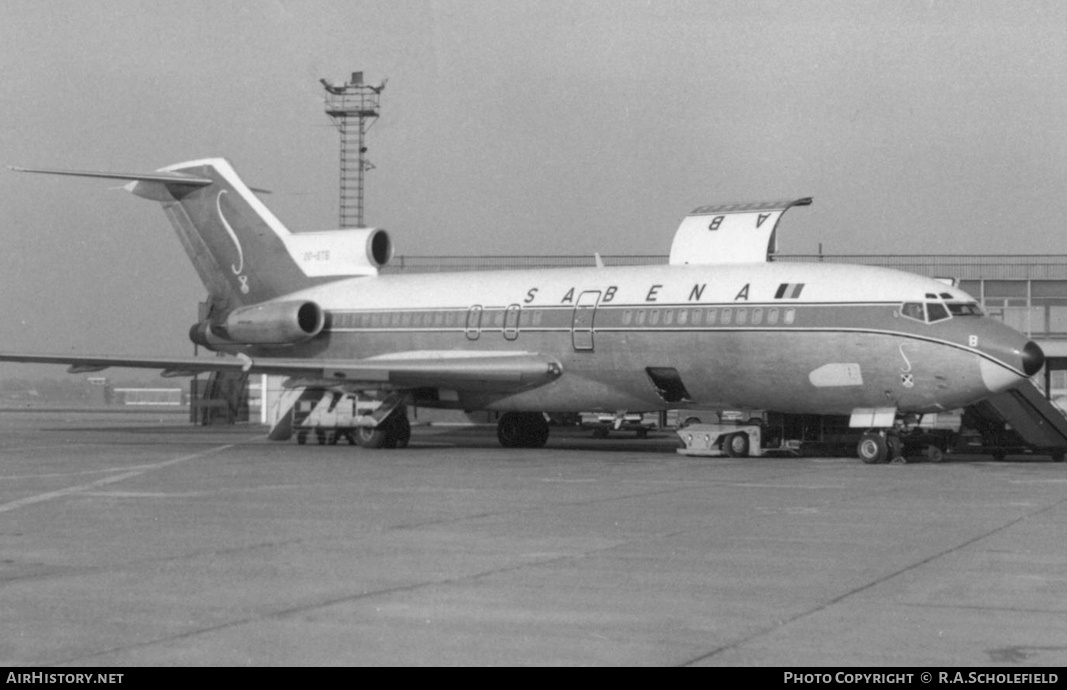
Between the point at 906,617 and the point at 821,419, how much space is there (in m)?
21.1

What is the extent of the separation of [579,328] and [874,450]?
690 cm

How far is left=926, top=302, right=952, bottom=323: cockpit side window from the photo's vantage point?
24.8 m

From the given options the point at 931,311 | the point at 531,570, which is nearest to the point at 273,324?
the point at 931,311

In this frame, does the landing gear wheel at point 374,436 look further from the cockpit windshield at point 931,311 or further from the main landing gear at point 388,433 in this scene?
the cockpit windshield at point 931,311

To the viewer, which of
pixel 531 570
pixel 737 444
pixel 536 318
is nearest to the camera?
pixel 531 570

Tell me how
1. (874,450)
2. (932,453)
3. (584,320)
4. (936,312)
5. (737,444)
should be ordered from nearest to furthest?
(936,312)
(874,450)
(932,453)
(737,444)
(584,320)

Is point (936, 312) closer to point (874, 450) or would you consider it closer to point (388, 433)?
point (874, 450)

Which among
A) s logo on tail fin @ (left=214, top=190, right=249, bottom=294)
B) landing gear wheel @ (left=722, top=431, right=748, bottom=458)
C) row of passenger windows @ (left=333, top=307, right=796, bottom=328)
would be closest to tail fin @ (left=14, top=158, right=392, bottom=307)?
s logo on tail fin @ (left=214, top=190, right=249, bottom=294)

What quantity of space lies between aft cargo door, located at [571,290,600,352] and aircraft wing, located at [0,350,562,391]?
32.6 inches

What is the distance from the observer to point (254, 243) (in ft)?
116

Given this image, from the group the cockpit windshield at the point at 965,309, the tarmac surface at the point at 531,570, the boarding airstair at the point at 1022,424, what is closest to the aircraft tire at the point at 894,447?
the cockpit windshield at the point at 965,309

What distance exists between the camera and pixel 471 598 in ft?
30.0
